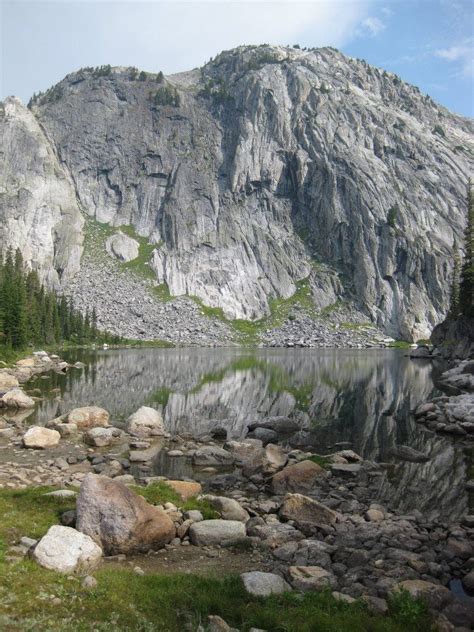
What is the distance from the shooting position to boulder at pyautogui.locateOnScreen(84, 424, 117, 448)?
106 feet

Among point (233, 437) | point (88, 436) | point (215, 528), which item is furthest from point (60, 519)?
point (233, 437)

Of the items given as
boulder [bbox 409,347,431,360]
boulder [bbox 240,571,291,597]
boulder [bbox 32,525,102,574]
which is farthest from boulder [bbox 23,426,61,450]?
boulder [bbox 409,347,431,360]

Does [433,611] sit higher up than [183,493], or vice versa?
[433,611]

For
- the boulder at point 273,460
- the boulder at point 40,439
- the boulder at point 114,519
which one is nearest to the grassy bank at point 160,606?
the boulder at point 114,519

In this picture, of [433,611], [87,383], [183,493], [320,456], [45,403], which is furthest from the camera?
[87,383]

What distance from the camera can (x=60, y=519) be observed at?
16.4m

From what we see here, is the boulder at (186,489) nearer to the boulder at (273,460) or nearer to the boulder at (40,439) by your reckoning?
the boulder at (273,460)

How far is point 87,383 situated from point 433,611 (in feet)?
190

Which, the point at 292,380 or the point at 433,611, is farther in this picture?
the point at 292,380

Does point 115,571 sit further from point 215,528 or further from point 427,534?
point 427,534

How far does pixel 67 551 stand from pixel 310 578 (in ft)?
23.5

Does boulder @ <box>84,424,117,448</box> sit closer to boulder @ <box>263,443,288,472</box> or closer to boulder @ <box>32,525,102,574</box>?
boulder @ <box>263,443,288,472</box>

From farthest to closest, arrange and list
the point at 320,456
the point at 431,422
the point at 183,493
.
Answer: the point at 431,422 < the point at 320,456 < the point at 183,493

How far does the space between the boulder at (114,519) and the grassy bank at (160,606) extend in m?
1.80
